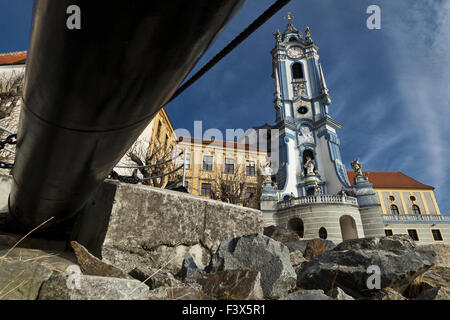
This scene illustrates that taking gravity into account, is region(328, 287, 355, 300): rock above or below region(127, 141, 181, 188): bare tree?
below

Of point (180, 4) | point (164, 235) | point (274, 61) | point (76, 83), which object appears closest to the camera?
point (180, 4)

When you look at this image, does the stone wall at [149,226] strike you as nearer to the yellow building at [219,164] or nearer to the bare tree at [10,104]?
the bare tree at [10,104]

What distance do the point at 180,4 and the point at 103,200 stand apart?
2.00 metres

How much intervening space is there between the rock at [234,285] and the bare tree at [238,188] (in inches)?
621

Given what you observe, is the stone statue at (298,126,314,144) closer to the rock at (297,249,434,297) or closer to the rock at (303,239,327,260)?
the rock at (303,239,327,260)

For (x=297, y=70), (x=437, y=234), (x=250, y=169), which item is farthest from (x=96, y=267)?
(x=437, y=234)

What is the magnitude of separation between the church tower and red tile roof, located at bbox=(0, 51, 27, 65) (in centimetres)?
2065

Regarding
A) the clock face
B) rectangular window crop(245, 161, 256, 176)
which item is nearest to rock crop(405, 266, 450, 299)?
rectangular window crop(245, 161, 256, 176)

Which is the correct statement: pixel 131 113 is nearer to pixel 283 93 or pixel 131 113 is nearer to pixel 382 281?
pixel 382 281

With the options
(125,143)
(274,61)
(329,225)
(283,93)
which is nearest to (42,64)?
(125,143)

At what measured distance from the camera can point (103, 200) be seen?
2092 millimetres

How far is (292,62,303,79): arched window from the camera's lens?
27344 mm

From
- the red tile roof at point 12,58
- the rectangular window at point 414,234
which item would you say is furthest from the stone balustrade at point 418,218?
the red tile roof at point 12,58
